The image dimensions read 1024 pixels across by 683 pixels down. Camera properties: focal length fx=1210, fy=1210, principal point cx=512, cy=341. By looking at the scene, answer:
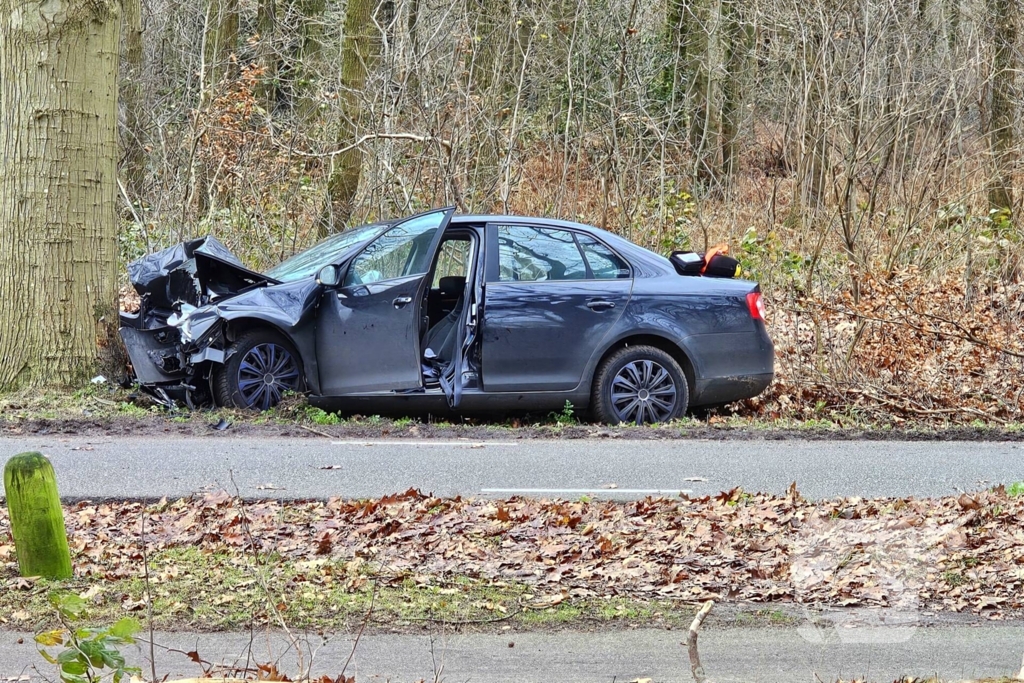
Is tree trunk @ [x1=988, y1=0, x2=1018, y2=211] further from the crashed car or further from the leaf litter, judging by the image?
the leaf litter

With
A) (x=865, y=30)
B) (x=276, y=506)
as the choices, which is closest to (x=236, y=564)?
(x=276, y=506)

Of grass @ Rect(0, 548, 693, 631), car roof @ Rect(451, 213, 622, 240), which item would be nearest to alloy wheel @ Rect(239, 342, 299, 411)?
car roof @ Rect(451, 213, 622, 240)

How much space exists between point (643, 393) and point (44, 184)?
19.1 ft

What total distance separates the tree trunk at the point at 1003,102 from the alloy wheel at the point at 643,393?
23.8 ft

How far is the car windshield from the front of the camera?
10.3 meters

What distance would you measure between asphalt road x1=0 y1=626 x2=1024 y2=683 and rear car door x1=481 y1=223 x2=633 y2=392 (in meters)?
5.09

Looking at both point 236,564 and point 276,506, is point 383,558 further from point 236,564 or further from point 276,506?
point 276,506

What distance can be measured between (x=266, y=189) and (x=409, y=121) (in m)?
2.07

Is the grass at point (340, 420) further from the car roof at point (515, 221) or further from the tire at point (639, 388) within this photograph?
the car roof at point (515, 221)

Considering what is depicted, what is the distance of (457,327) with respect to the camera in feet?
34.4

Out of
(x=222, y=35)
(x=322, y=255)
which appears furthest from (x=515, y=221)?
(x=222, y=35)

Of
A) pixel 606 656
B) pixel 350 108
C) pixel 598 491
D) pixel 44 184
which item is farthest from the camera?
pixel 350 108

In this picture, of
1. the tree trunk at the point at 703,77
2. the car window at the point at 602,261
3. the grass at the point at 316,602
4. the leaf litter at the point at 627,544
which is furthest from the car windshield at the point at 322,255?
the tree trunk at the point at 703,77

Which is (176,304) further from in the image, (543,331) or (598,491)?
(598,491)
